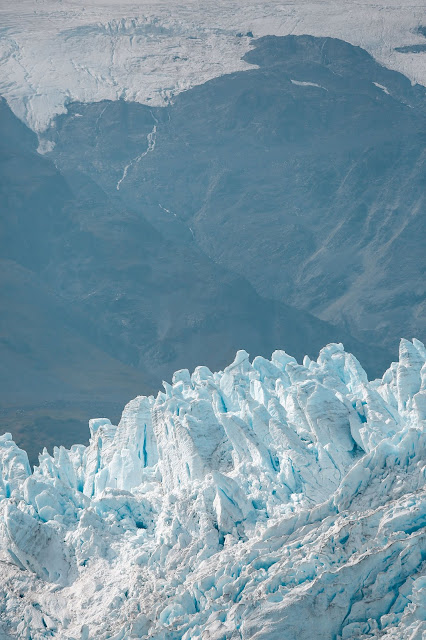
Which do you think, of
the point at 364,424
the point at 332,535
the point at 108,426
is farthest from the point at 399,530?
the point at 108,426

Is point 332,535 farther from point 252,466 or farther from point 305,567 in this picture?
point 252,466

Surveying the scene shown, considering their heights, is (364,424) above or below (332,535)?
above

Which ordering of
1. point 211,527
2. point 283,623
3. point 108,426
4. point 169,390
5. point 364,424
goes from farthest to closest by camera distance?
point 108,426 < point 169,390 < point 364,424 < point 211,527 < point 283,623

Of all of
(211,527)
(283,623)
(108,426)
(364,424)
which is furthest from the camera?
(108,426)

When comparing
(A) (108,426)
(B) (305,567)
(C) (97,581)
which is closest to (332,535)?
(B) (305,567)

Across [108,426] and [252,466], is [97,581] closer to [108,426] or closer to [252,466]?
[252,466]

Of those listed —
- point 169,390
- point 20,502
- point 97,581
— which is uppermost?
point 169,390

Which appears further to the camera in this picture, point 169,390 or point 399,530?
point 169,390
